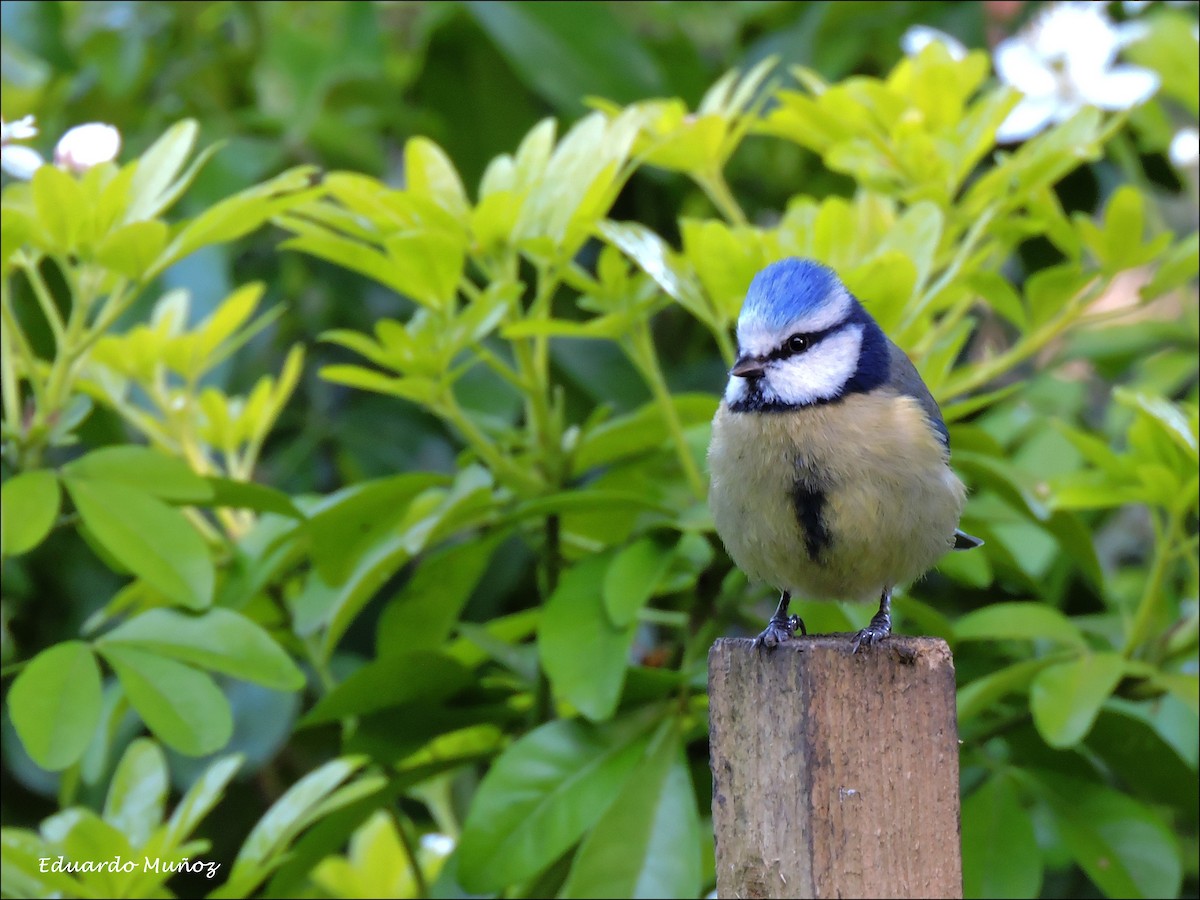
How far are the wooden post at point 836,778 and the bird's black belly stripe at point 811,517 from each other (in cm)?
45

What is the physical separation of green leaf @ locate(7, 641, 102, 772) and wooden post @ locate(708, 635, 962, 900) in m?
0.85

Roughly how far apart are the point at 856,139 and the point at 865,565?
0.71 meters

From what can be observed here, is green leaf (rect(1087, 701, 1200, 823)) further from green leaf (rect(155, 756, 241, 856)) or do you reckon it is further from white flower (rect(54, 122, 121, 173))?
white flower (rect(54, 122, 121, 173))

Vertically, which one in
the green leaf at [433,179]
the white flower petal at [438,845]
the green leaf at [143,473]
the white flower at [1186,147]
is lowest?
the white flower petal at [438,845]

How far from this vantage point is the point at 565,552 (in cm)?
212

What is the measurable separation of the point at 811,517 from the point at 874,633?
0.21 metres

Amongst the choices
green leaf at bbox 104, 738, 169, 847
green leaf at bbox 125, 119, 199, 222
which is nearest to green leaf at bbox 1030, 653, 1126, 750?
green leaf at bbox 104, 738, 169, 847

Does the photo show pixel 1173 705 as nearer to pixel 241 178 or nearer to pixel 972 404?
pixel 972 404

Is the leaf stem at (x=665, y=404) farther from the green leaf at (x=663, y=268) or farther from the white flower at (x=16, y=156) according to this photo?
the white flower at (x=16, y=156)

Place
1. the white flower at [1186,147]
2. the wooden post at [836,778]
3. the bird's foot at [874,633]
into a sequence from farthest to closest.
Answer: the white flower at [1186,147]
the bird's foot at [874,633]
the wooden post at [836,778]

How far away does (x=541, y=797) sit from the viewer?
1.77 metres

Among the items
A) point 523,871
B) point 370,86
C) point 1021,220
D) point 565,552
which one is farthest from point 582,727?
point 370,86

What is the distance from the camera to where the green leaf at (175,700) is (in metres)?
1.68

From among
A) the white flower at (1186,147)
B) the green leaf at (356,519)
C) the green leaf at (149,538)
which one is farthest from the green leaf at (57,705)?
the white flower at (1186,147)
